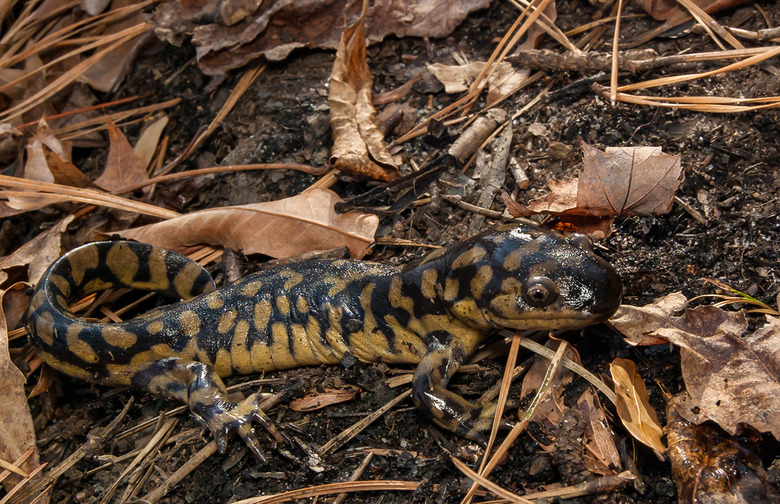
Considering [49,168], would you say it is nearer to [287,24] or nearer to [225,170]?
[225,170]

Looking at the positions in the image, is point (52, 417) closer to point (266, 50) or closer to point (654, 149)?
point (266, 50)

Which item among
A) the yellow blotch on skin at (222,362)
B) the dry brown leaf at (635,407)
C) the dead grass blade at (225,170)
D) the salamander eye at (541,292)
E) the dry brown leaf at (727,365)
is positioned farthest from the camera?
the dead grass blade at (225,170)

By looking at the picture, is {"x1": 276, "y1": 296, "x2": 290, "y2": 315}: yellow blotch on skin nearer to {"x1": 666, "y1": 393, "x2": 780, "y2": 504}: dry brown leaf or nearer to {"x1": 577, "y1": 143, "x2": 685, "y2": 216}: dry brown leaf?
{"x1": 577, "y1": 143, "x2": 685, "y2": 216}: dry brown leaf

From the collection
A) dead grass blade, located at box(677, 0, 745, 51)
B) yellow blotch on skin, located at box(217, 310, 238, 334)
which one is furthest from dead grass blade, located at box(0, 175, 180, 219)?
dead grass blade, located at box(677, 0, 745, 51)

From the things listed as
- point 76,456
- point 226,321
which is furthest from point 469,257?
point 76,456

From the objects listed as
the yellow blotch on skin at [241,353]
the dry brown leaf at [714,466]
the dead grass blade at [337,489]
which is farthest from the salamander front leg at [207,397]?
the dry brown leaf at [714,466]

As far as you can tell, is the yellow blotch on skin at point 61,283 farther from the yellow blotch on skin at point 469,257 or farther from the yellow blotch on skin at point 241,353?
the yellow blotch on skin at point 469,257
